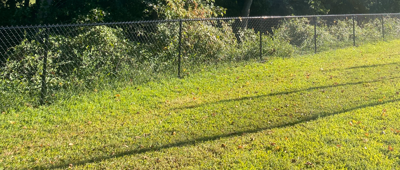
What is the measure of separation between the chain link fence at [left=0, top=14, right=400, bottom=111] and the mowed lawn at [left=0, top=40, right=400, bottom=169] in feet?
1.28

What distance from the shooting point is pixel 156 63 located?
813 centimetres

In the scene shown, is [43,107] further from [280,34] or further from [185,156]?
[280,34]

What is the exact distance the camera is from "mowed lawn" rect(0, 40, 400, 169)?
388 cm

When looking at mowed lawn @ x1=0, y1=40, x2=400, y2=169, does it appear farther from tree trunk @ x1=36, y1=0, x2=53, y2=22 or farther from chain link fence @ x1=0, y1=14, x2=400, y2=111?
tree trunk @ x1=36, y1=0, x2=53, y2=22

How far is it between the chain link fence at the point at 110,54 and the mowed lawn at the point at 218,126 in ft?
1.28

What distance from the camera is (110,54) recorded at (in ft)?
24.8

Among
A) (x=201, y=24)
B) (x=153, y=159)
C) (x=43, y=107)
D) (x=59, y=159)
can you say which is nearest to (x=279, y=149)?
(x=153, y=159)

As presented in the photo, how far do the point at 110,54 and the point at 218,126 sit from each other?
12.2 ft

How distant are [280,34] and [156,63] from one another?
214 inches

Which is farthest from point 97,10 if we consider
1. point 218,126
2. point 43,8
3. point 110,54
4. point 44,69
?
point 218,126

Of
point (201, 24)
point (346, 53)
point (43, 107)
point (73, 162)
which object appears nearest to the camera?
point (73, 162)

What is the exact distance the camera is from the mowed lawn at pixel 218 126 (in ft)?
12.7

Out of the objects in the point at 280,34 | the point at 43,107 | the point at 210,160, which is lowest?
the point at 210,160

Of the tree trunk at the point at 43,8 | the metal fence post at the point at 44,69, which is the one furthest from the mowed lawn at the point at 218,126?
the tree trunk at the point at 43,8
